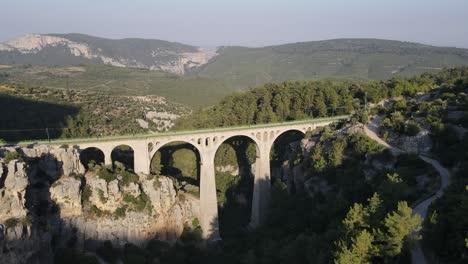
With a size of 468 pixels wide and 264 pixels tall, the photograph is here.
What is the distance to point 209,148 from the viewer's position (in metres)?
46.0

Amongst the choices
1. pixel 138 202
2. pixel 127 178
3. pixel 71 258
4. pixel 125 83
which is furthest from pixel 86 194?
pixel 125 83

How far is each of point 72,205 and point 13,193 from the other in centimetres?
757

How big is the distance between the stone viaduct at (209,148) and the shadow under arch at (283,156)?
99.2 inches

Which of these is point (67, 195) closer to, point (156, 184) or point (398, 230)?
point (156, 184)

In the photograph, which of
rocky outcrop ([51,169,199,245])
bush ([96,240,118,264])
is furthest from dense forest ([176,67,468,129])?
bush ([96,240,118,264])

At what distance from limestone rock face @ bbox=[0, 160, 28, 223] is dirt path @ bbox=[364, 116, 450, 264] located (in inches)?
1036

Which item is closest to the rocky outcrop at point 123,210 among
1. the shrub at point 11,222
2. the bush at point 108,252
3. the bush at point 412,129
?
the bush at point 108,252

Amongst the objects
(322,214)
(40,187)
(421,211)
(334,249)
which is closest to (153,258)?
(40,187)

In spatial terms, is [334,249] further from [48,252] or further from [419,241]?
[48,252]

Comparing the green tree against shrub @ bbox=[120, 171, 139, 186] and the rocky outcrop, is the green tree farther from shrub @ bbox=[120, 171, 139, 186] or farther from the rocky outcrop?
shrub @ bbox=[120, 171, 139, 186]

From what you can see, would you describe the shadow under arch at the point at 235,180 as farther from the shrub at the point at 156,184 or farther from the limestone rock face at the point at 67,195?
the limestone rock face at the point at 67,195

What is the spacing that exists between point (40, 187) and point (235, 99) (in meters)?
38.2

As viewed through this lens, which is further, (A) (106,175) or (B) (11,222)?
(A) (106,175)

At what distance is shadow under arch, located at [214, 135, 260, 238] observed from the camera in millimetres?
53906
